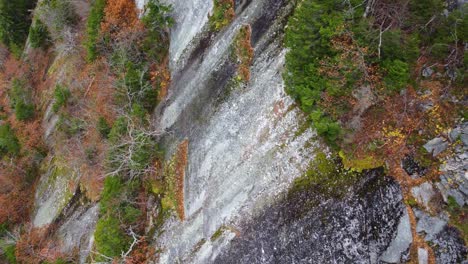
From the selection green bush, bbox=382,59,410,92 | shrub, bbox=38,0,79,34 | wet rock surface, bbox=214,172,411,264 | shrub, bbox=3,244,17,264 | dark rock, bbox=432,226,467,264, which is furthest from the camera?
shrub, bbox=38,0,79,34

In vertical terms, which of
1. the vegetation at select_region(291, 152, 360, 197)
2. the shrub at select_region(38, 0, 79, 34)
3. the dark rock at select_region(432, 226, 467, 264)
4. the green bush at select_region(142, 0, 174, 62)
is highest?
the shrub at select_region(38, 0, 79, 34)

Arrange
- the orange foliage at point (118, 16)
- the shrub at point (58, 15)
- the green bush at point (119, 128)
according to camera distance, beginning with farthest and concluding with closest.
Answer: the shrub at point (58, 15) → the orange foliage at point (118, 16) → the green bush at point (119, 128)

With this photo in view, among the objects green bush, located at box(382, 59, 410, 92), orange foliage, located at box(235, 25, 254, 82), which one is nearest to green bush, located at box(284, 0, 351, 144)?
green bush, located at box(382, 59, 410, 92)

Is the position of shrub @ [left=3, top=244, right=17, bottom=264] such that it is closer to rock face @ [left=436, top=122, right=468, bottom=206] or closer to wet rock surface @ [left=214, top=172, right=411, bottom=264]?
wet rock surface @ [left=214, top=172, right=411, bottom=264]

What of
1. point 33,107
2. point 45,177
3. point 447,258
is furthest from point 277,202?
point 33,107

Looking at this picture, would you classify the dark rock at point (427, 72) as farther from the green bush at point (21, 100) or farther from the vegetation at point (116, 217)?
the green bush at point (21, 100)

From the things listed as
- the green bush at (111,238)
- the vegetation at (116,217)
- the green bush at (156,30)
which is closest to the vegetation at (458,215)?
the vegetation at (116,217)
